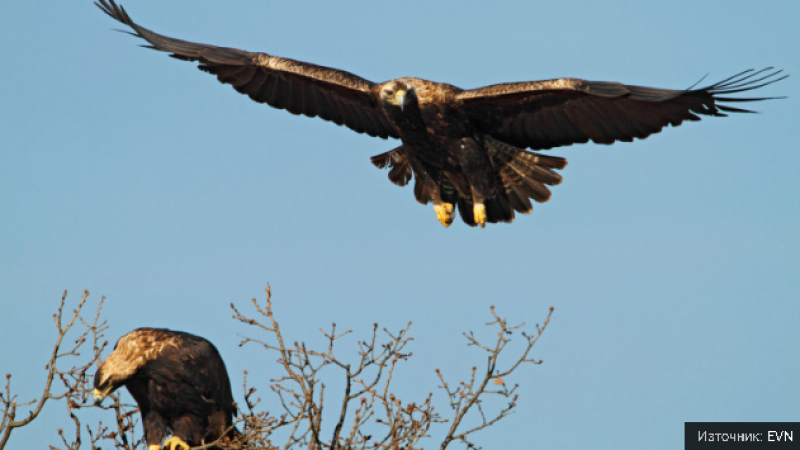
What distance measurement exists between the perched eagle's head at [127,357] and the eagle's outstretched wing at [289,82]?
314cm

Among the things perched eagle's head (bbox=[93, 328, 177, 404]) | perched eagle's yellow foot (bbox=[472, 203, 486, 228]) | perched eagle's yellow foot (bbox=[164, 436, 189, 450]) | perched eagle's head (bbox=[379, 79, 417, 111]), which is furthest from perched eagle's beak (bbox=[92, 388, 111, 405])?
perched eagle's yellow foot (bbox=[472, 203, 486, 228])

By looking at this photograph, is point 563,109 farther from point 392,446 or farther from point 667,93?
point 392,446

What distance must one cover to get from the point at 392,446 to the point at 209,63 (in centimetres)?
517

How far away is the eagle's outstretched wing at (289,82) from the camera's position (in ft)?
34.4

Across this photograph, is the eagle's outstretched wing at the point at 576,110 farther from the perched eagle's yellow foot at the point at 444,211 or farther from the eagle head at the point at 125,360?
the eagle head at the point at 125,360

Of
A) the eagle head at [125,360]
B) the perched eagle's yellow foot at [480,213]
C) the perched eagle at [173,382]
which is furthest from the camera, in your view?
the perched eagle's yellow foot at [480,213]

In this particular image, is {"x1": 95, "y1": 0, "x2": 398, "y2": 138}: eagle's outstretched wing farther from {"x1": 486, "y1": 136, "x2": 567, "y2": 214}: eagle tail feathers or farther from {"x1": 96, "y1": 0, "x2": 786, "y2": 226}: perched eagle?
{"x1": 486, "y1": 136, "x2": 567, "y2": 214}: eagle tail feathers

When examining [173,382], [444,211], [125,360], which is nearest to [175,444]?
[173,382]

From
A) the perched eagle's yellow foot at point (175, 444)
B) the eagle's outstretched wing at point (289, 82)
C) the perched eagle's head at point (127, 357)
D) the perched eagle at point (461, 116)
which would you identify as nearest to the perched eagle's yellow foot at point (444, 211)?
the perched eagle at point (461, 116)

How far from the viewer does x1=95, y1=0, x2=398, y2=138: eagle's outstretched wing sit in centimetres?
1050

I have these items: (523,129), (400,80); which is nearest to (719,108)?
(523,129)

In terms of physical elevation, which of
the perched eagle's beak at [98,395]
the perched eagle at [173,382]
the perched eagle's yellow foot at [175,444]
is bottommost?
the perched eagle's yellow foot at [175,444]

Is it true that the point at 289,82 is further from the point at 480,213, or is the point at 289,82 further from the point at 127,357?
the point at 127,357

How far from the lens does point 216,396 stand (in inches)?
344
